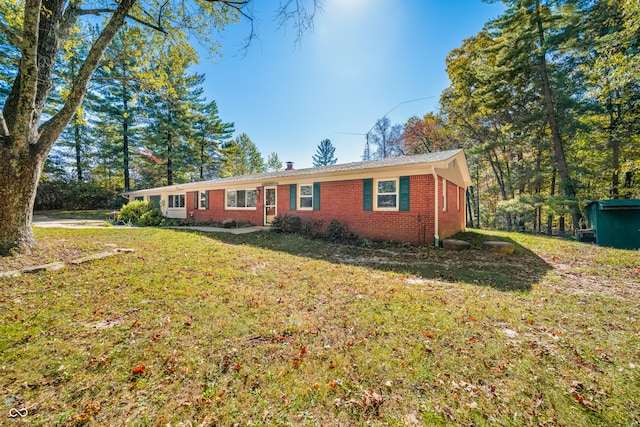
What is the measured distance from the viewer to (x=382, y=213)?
29.8 ft

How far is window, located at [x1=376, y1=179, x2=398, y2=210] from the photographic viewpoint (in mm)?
8852

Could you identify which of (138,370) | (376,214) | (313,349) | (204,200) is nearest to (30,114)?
(138,370)

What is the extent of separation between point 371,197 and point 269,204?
5.84 metres

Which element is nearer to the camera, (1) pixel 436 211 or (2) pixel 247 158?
(1) pixel 436 211

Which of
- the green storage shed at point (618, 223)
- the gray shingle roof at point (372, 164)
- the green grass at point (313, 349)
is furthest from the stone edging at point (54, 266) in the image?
the green storage shed at point (618, 223)

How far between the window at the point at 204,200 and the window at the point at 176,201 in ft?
9.34

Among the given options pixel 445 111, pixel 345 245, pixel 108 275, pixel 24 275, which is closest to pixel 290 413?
pixel 108 275

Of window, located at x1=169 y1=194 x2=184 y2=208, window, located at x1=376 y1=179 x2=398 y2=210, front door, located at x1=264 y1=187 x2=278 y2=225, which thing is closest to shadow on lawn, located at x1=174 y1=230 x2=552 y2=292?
window, located at x1=376 y1=179 x2=398 y2=210

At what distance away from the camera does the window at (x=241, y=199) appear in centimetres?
1341

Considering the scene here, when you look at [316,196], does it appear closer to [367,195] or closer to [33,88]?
[367,195]

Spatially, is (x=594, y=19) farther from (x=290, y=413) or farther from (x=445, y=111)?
(x=290, y=413)

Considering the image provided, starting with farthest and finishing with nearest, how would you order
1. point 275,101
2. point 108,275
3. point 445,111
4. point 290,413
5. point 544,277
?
point 445,111
point 275,101
point 544,277
point 108,275
point 290,413

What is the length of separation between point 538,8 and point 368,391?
1825 cm

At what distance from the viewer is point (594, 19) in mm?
11273
